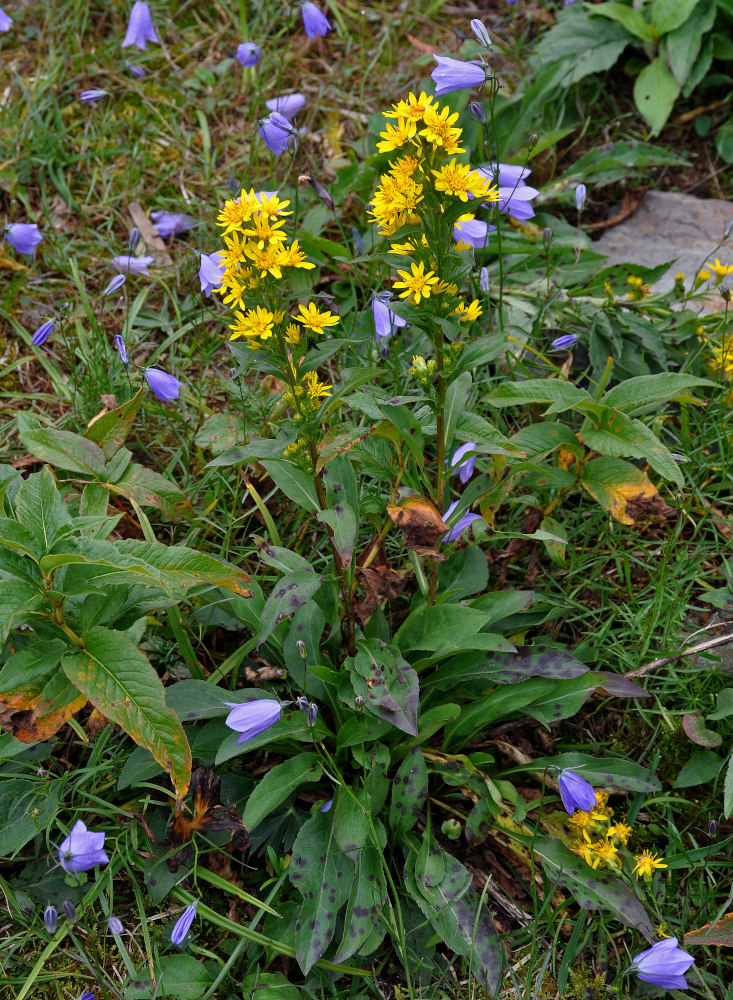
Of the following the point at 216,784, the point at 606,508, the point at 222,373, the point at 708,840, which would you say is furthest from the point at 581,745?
the point at 222,373

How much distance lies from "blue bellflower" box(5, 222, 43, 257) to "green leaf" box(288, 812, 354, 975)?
2.48 metres

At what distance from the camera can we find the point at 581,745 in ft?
7.57

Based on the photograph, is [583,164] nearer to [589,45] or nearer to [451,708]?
[589,45]

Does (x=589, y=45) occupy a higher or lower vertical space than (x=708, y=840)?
higher

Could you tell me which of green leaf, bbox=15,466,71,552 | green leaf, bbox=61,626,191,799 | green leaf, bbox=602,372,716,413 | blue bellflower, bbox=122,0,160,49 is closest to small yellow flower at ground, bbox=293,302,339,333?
green leaf, bbox=15,466,71,552

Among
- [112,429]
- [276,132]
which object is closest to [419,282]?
[112,429]

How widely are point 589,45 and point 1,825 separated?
396 centimetres

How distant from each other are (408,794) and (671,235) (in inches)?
110

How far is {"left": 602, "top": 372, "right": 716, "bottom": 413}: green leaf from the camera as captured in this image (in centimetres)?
247

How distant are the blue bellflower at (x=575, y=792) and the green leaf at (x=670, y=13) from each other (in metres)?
3.32

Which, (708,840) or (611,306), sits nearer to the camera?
(708,840)

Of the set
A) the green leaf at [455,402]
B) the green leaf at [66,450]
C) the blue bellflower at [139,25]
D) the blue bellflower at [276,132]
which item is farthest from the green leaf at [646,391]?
the blue bellflower at [139,25]

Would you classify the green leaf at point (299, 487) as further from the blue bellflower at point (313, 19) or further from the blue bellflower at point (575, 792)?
the blue bellflower at point (313, 19)

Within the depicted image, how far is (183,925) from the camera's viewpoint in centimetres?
193
